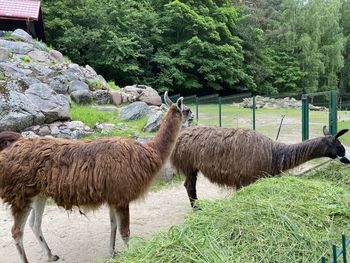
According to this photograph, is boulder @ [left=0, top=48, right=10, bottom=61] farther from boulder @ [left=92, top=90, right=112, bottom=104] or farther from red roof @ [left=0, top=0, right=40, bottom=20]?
red roof @ [left=0, top=0, right=40, bottom=20]

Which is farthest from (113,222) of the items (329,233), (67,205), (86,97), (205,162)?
(86,97)

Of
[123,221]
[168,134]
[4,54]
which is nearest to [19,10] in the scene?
[4,54]

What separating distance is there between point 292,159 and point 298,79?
26.6 m

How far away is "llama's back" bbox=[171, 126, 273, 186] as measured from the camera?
15.7ft

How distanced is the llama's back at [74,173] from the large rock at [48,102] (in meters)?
5.32

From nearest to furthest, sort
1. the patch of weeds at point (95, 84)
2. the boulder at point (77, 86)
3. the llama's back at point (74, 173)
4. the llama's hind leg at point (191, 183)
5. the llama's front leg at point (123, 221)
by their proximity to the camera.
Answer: the llama's back at point (74, 173)
the llama's front leg at point (123, 221)
the llama's hind leg at point (191, 183)
the boulder at point (77, 86)
the patch of weeds at point (95, 84)

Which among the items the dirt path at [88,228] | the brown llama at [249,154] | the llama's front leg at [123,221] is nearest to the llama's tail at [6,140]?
the dirt path at [88,228]

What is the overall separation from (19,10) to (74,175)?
16306mm

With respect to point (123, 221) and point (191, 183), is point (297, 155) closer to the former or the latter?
point (191, 183)

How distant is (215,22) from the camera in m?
26.5

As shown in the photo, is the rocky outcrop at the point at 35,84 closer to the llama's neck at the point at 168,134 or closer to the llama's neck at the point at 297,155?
the llama's neck at the point at 168,134

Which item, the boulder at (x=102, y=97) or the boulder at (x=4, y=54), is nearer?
the boulder at (x=102, y=97)

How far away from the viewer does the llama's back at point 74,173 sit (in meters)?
3.68

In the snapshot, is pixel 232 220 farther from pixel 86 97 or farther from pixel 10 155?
pixel 86 97
